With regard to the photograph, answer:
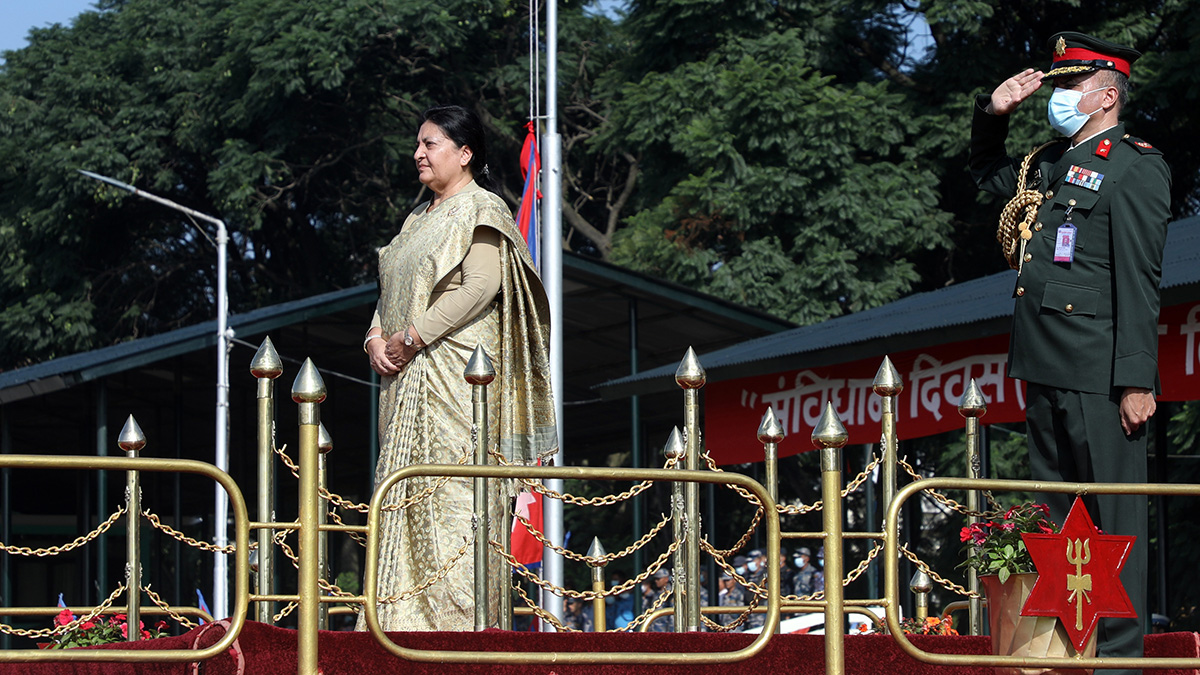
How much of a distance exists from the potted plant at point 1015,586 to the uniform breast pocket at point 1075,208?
2.72 ft

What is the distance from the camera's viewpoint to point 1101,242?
4625 mm

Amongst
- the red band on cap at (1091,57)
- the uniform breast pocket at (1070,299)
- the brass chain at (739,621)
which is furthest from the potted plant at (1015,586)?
Answer: the red band on cap at (1091,57)

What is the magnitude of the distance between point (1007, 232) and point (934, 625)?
203 cm

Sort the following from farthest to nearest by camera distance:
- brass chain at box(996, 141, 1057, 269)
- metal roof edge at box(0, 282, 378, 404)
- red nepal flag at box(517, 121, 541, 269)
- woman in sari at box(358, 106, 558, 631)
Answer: metal roof edge at box(0, 282, 378, 404), red nepal flag at box(517, 121, 541, 269), woman in sari at box(358, 106, 558, 631), brass chain at box(996, 141, 1057, 269)

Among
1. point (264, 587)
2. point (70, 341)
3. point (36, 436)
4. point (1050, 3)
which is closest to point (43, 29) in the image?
point (70, 341)

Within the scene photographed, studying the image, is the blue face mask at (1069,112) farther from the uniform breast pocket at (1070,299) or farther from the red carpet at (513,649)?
the red carpet at (513,649)

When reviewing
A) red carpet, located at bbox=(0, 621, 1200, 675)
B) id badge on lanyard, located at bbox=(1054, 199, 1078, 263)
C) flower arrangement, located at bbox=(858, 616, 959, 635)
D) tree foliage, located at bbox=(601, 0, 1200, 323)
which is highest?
tree foliage, located at bbox=(601, 0, 1200, 323)

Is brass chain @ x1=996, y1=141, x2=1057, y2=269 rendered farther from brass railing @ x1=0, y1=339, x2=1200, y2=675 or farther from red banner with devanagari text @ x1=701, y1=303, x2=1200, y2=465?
red banner with devanagari text @ x1=701, y1=303, x2=1200, y2=465

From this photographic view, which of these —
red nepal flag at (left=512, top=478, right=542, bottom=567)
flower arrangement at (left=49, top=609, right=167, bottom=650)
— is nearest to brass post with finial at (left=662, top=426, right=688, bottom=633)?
flower arrangement at (left=49, top=609, right=167, bottom=650)

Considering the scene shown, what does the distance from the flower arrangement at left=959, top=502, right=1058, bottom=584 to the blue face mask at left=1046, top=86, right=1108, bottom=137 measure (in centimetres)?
117

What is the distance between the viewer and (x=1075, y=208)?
15.4 ft

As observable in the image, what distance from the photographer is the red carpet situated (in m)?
4.31

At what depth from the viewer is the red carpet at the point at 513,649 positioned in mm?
4309

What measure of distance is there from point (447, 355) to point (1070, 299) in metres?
2.25
